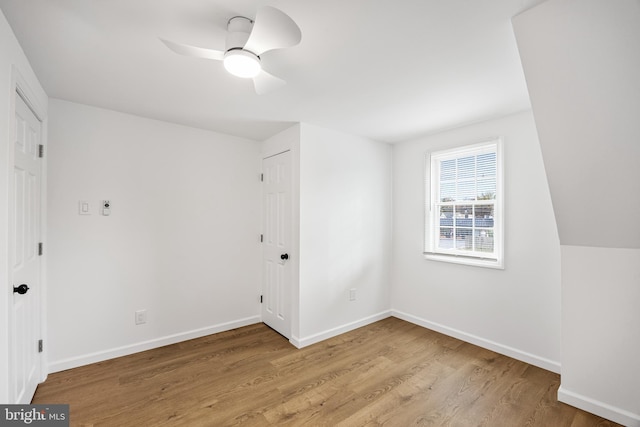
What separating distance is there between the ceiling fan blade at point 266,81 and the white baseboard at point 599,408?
2.96m

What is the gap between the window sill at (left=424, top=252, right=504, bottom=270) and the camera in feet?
9.41

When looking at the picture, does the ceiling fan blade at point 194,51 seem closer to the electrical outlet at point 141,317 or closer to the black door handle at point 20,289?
the black door handle at point 20,289

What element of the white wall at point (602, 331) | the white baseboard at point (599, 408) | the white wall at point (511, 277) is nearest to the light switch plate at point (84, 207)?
the white wall at point (511, 277)

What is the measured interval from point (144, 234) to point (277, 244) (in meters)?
1.37

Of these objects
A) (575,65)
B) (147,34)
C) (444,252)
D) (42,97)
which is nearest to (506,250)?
(444,252)

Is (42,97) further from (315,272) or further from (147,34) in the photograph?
(315,272)

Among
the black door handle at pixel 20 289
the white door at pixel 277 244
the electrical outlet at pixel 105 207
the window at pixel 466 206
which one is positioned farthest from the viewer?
the white door at pixel 277 244

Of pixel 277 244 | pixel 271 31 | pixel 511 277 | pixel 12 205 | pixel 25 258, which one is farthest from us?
pixel 277 244

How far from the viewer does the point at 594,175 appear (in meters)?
1.73

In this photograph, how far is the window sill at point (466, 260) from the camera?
287 centimetres

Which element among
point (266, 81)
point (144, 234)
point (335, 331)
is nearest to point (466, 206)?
point (335, 331)

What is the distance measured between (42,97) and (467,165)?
396 centimetres

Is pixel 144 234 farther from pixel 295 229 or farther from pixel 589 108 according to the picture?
pixel 589 108

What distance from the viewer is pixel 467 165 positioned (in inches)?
125
